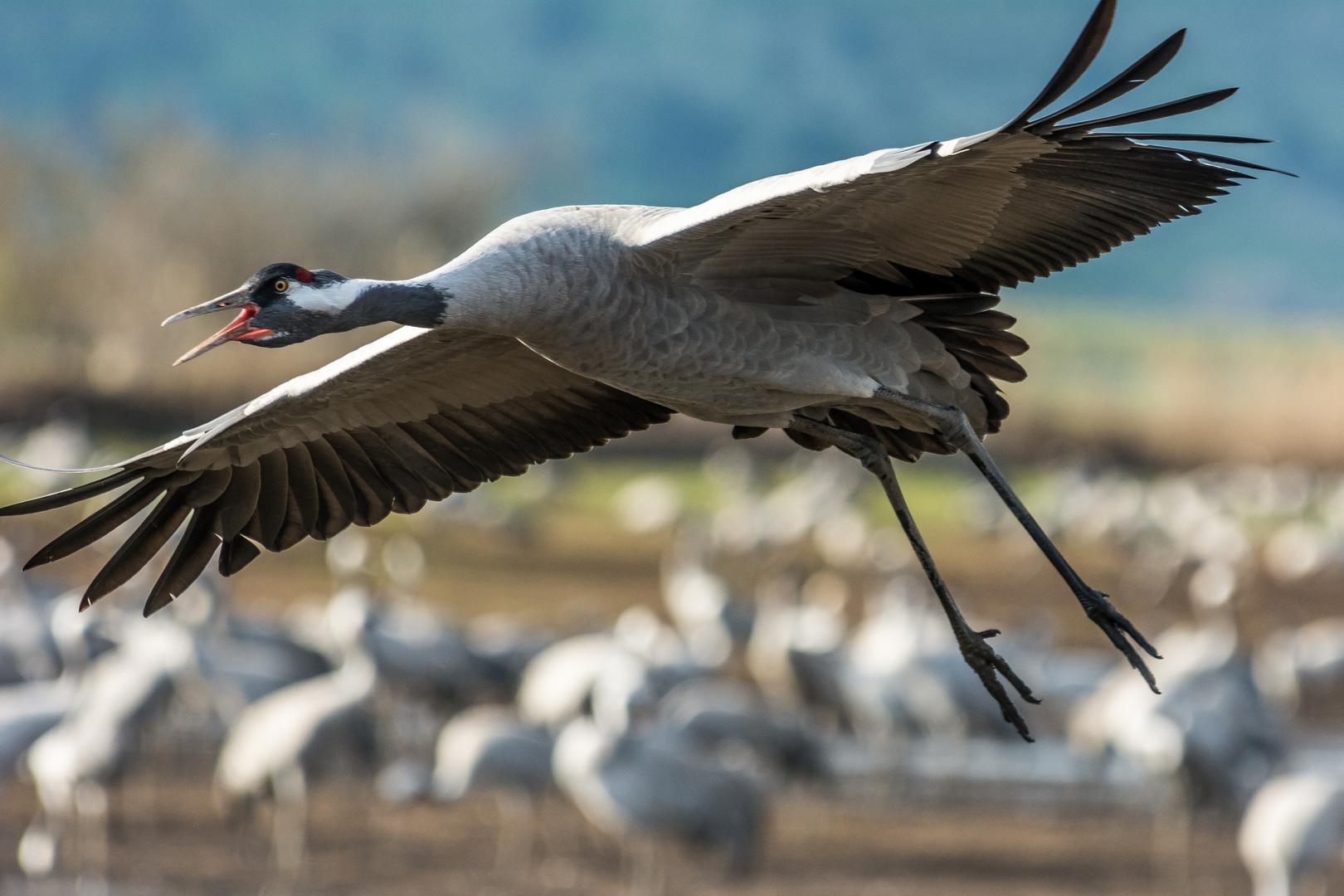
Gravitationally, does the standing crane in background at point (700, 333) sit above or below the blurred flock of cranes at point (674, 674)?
above

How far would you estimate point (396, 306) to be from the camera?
4281 millimetres

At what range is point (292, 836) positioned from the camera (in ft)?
37.5

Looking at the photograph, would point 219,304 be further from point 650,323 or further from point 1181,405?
point 1181,405

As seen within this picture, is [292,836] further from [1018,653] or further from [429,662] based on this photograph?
[1018,653]

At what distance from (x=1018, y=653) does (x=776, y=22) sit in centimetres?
11172

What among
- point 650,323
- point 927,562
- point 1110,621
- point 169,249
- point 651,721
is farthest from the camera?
point 169,249

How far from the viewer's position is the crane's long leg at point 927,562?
16.6 ft

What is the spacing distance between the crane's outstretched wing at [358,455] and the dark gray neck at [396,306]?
79 centimetres

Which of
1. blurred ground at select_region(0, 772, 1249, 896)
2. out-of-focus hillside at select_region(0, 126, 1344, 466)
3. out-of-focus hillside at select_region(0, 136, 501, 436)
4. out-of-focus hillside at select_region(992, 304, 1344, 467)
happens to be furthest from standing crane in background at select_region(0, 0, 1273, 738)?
out-of-focus hillside at select_region(992, 304, 1344, 467)

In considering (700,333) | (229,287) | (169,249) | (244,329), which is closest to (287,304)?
(244,329)

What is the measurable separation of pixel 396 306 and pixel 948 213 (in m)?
1.35

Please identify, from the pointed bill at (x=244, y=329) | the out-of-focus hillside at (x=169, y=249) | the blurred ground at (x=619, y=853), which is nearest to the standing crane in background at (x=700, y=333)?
the pointed bill at (x=244, y=329)

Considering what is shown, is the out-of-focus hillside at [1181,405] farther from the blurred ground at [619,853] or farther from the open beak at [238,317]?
the open beak at [238,317]

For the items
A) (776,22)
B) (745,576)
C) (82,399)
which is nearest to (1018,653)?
(745,576)
